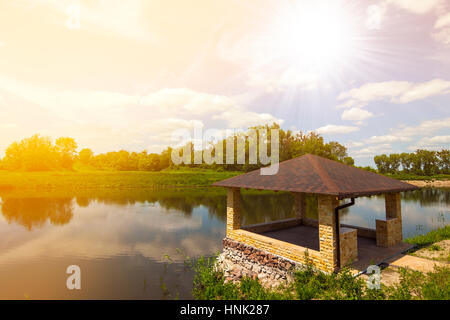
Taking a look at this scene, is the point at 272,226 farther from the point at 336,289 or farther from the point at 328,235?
the point at 336,289

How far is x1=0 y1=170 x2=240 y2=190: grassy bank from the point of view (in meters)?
45.5

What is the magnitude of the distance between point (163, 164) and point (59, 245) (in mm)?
70016

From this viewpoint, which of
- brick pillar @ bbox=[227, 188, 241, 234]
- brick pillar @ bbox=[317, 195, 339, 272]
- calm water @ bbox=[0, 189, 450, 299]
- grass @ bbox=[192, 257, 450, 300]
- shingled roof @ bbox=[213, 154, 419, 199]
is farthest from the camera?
brick pillar @ bbox=[227, 188, 241, 234]

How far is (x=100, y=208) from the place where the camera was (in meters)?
26.6

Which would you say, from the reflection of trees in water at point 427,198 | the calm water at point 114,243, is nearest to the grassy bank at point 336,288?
the calm water at point 114,243

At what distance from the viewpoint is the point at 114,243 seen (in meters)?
14.6

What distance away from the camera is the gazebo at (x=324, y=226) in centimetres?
726

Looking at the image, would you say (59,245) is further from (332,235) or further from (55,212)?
(332,235)

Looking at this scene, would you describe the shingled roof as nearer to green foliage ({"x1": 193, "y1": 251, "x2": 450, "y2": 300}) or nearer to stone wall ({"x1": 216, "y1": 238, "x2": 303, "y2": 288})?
green foliage ({"x1": 193, "y1": 251, "x2": 450, "y2": 300})

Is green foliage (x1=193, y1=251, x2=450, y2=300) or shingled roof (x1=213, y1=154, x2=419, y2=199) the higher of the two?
shingled roof (x1=213, y1=154, x2=419, y2=199)

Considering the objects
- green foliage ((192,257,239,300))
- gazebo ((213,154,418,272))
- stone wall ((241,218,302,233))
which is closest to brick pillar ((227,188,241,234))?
gazebo ((213,154,418,272))

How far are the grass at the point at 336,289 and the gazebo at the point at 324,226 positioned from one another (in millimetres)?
603

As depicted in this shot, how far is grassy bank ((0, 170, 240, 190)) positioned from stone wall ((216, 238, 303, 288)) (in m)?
38.7
